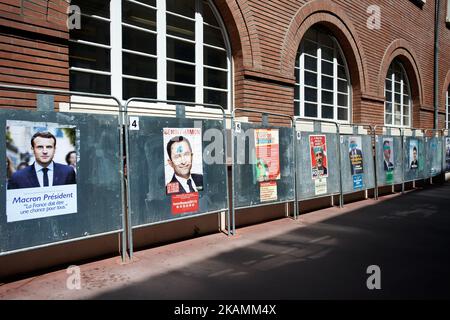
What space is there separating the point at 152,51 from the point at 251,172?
265 centimetres

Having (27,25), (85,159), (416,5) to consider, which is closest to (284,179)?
(85,159)

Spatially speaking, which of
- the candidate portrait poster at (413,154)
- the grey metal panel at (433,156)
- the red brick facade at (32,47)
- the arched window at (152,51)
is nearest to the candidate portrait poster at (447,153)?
the grey metal panel at (433,156)

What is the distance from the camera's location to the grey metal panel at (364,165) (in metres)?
9.06

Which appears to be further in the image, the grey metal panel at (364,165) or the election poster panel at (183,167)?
the grey metal panel at (364,165)

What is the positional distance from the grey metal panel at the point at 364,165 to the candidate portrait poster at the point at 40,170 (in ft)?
20.5

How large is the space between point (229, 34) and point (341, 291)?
18.2 ft

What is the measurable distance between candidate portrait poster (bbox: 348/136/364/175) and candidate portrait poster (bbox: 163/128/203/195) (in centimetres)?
466

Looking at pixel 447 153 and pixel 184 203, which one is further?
pixel 447 153

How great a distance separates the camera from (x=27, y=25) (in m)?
4.92

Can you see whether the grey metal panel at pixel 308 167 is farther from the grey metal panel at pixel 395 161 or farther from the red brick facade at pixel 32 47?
the red brick facade at pixel 32 47

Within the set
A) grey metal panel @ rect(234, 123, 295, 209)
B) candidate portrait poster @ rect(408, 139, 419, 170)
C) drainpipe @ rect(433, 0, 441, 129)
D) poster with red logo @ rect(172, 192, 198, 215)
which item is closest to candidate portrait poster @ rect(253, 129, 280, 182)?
grey metal panel @ rect(234, 123, 295, 209)

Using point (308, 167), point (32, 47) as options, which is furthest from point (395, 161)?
point (32, 47)

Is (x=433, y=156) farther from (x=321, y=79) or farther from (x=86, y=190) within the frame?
(x=86, y=190)

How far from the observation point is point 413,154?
39.7 ft
